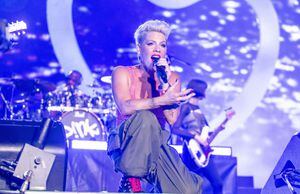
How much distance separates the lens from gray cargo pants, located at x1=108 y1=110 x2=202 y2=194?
102 inches

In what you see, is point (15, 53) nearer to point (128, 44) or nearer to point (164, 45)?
point (128, 44)

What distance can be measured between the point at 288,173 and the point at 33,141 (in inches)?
60.7

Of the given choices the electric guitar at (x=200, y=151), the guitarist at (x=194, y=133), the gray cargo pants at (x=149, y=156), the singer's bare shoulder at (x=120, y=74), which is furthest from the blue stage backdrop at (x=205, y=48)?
Result: the gray cargo pants at (x=149, y=156)

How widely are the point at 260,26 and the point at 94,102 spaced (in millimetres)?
3128

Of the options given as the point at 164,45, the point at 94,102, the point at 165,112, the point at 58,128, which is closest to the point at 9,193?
the point at 58,128

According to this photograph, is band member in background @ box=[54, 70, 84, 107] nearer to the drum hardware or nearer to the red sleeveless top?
the drum hardware

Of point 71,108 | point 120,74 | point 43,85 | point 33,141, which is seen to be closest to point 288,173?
point 120,74

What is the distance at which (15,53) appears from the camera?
8.01 metres

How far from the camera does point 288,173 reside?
8.96 ft

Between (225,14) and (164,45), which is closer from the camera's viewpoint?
(164,45)

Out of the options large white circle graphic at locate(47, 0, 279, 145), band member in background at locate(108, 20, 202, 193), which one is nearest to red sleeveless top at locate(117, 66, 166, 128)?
band member in background at locate(108, 20, 202, 193)

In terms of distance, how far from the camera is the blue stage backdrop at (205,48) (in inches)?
304

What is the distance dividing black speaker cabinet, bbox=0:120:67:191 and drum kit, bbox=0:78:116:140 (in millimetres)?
4484

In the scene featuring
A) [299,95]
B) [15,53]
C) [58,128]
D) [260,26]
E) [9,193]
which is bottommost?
[9,193]
